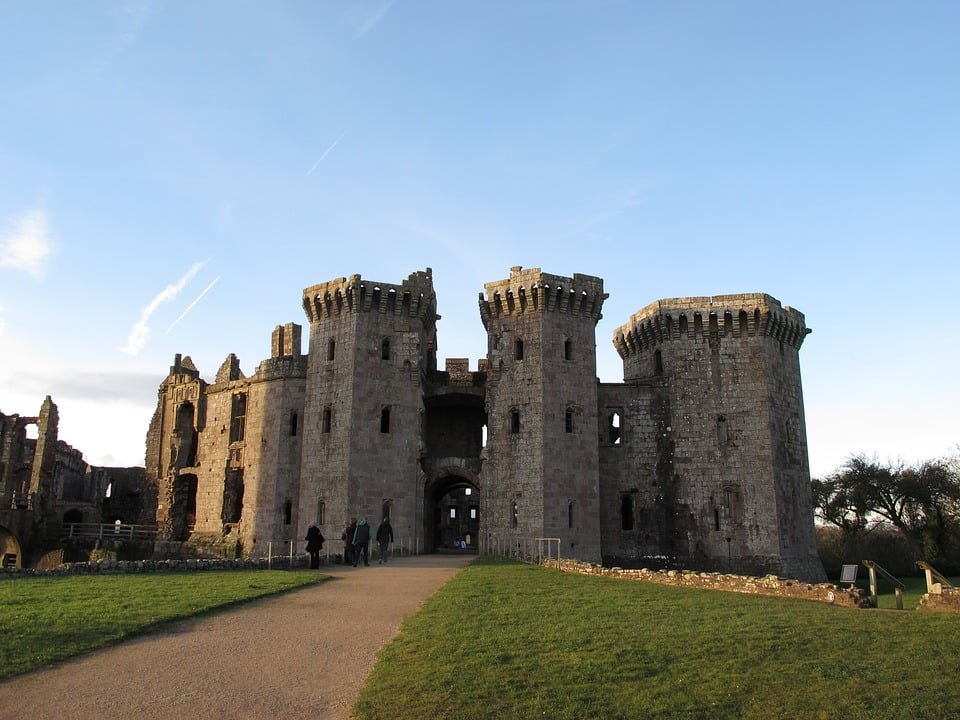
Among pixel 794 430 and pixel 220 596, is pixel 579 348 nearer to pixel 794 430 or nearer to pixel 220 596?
pixel 794 430

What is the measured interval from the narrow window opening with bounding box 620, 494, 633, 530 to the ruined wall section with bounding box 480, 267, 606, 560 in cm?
275

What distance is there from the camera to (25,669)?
9812mm

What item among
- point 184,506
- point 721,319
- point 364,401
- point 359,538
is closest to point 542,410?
point 364,401

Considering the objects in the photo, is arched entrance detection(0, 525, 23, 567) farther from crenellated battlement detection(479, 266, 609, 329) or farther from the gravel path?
the gravel path

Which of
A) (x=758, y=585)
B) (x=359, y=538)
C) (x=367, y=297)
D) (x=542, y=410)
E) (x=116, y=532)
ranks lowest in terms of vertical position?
(x=758, y=585)

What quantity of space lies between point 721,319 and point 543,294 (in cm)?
833

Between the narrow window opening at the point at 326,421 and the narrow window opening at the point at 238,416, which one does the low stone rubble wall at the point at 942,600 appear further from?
the narrow window opening at the point at 238,416

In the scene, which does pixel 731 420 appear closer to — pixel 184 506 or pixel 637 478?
pixel 637 478

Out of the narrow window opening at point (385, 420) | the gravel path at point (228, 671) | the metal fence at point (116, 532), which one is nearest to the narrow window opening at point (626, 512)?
the narrow window opening at point (385, 420)

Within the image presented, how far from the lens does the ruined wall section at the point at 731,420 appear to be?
1387 inches

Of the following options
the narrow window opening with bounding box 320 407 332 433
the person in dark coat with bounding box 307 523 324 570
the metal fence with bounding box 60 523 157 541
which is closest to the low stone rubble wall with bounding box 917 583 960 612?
the person in dark coat with bounding box 307 523 324 570

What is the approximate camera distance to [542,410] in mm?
35719

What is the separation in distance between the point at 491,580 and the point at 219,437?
2565cm

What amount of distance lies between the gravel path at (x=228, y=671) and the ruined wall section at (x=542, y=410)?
19629mm
